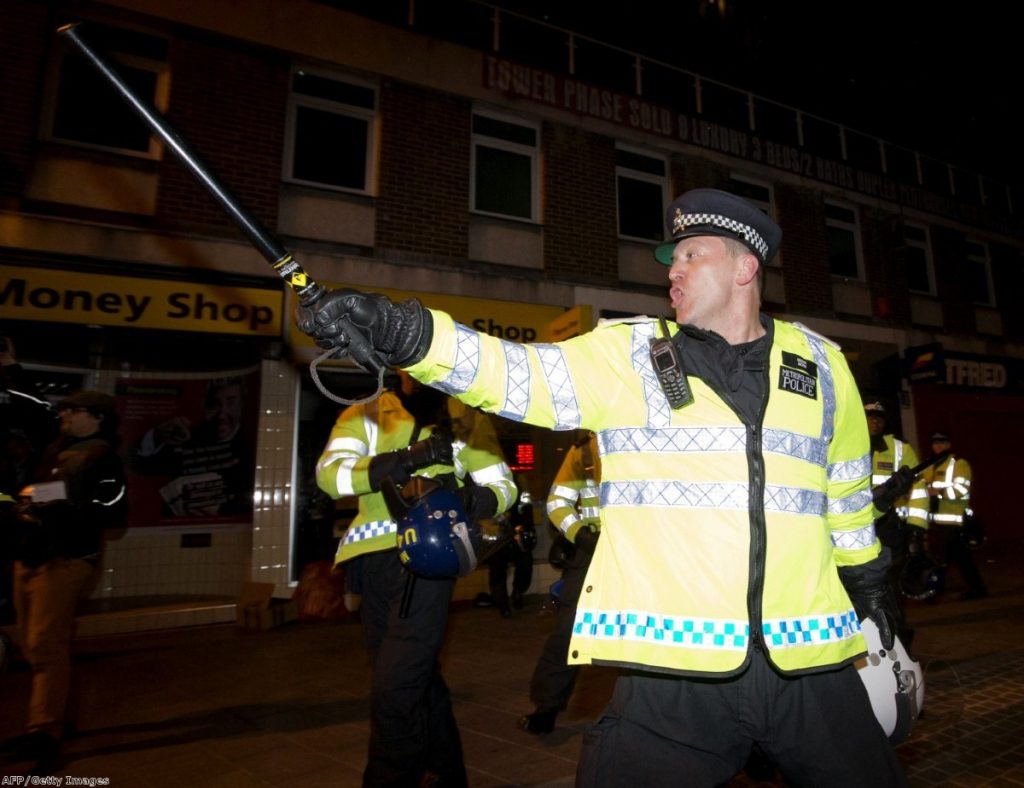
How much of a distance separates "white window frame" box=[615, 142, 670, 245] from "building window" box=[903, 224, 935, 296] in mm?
6856

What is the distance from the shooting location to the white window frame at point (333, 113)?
8922 mm

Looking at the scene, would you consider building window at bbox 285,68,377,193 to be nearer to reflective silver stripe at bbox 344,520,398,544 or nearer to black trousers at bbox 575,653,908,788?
reflective silver stripe at bbox 344,520,398,544

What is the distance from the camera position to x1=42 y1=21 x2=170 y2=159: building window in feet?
25.3

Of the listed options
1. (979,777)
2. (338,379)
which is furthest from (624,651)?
(338,379)

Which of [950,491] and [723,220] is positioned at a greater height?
[723,220]

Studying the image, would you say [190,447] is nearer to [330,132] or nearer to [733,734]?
[330,132]

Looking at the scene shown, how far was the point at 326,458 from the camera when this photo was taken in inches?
134

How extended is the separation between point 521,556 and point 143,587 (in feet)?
15.9

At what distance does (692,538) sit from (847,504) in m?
0.77

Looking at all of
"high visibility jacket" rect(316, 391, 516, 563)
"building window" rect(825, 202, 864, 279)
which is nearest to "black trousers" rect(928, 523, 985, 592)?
"building window" rect(825, 202, 864, 279)

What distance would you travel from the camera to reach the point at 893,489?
5105 mm

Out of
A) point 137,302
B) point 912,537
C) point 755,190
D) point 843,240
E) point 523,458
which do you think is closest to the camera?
point 912,537

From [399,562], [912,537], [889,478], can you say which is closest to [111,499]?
[399,562]

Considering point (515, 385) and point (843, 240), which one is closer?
point (515, 385)
